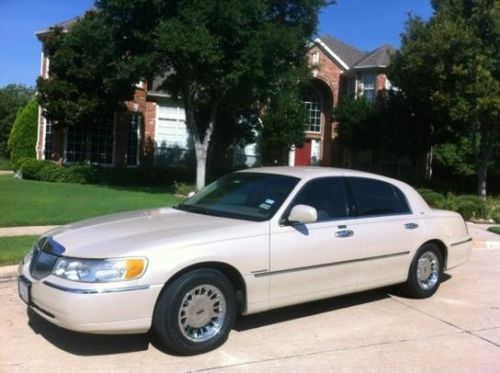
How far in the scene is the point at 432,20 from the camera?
22453 mm

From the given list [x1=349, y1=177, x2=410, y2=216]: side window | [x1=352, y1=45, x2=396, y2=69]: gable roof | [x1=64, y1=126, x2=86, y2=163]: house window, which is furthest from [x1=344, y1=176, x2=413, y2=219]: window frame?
[x1=352, y1=45, x2=396, y2=69]: gable roof

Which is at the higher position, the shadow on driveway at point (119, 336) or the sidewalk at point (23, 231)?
the sidewalk at point (23, 231)

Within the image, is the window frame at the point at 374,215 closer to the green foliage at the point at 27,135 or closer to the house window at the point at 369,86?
the green foliage at the point at 27,135

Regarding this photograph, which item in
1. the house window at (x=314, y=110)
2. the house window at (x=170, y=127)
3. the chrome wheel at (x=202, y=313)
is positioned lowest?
the chrome wheel at (x=202, y=313)

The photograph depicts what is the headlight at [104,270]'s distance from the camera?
4570 mm

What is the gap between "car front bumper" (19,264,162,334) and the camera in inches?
177

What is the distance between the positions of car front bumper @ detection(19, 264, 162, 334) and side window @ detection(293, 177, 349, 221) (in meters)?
1.89

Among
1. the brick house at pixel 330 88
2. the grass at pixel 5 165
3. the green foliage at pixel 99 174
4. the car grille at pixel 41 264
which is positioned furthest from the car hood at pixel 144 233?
the grass at pixel 5 165

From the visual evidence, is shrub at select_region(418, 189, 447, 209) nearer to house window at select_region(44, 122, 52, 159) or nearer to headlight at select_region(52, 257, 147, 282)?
headlight at select_region(52, 257, 147, 282)

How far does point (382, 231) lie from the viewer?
6438 millimetres

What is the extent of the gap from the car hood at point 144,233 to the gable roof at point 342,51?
89.6 feet

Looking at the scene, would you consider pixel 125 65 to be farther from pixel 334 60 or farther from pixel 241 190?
pixel 334 60

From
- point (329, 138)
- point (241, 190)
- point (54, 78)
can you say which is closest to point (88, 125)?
point (54, 78)

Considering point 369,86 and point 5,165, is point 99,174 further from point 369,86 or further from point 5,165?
point 369,86
